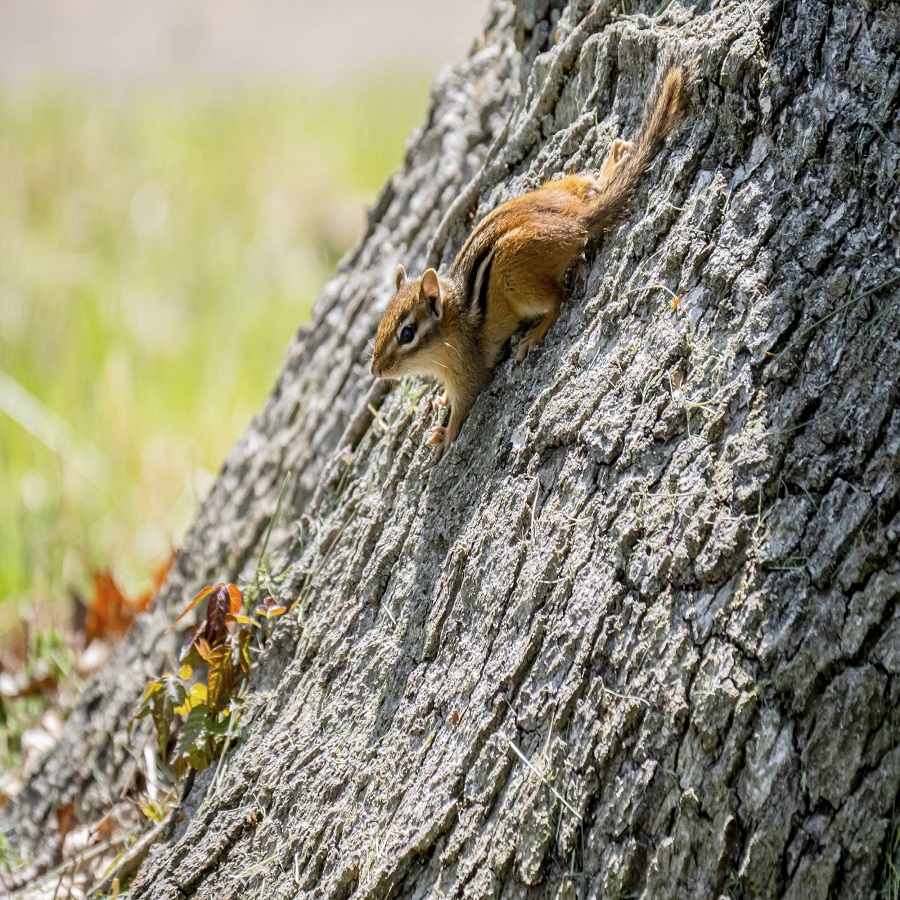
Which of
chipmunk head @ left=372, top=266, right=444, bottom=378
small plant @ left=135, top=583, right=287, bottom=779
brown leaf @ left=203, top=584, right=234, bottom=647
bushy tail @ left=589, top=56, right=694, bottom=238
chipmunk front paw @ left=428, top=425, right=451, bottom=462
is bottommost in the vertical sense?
small plant @ left=135, top=583, right=287, bottom=779

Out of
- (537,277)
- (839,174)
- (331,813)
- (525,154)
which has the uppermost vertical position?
(839,174)

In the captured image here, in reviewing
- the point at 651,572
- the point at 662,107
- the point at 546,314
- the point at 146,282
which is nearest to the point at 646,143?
the point at 662,107

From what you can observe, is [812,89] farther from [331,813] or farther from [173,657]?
[173,657]

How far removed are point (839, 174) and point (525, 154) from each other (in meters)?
1.16

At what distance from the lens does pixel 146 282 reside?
749 centimetres

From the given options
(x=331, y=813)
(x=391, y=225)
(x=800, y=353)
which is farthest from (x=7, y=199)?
(x=800, y=353)

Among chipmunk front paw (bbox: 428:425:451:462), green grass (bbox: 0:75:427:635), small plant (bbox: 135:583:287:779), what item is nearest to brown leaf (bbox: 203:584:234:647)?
small plant (bbox: 135:583:287:779)

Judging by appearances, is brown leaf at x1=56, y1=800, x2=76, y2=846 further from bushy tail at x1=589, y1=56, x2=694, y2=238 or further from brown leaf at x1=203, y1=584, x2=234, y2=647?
bushy tail at x1=589, y1=56, x2=694, y2=238

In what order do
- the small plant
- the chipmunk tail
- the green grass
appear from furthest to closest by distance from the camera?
1. the green grass
2. the small plant
3. the chipmunk tail

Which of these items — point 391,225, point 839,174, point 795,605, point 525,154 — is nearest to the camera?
point 795,605

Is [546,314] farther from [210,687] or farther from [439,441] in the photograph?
[210,687]

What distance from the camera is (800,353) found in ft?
6.54

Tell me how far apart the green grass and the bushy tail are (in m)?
2.38

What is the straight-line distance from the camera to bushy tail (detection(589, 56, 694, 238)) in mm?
2348
